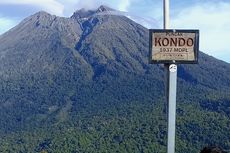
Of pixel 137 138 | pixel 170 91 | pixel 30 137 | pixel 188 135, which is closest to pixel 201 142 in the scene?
pixel 188 135

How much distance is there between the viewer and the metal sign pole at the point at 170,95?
33.2 feet

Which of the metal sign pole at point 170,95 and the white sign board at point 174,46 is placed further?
the metal sign pole at point 170,95

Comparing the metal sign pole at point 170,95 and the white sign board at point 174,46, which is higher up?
the white sign board at point 174,46

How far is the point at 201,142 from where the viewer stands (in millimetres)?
163000

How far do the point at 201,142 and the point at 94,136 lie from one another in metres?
→ 27.9

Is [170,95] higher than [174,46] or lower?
lower

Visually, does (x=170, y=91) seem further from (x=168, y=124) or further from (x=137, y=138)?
(x=137, y=138)

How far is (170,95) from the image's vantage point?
10.3m

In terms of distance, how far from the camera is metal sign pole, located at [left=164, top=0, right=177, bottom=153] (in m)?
10.1

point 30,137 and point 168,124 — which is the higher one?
point 168,124

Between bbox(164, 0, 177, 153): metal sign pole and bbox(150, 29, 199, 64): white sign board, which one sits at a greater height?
bbox(150, 29, 199, 64): white sign board

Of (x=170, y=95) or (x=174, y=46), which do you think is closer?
(x=174, y=46)

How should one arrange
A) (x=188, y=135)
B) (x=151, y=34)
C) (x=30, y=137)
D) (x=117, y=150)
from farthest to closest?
(x=30, y=137), (x=188, y=135), (x=117, y=150), (x=151, y=34)

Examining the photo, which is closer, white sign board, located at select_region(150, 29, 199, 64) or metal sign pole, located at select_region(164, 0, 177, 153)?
white sign board, located at select_region(150, 29, 199, 64)
